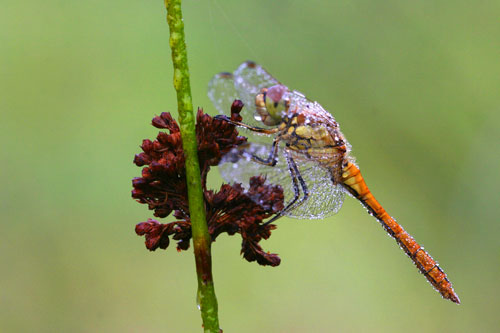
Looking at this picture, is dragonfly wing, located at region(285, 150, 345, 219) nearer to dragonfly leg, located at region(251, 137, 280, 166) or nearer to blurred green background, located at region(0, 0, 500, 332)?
dragonfly leg, located at region(251, 137, 280, 166)

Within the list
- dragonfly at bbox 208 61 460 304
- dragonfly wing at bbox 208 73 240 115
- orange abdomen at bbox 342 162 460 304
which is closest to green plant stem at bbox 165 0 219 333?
dragonfly at bbox 208 61 460 304

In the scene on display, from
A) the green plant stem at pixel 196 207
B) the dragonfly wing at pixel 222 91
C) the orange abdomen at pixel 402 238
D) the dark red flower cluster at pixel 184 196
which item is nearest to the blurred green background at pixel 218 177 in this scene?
the dragonfly wing at pixel 222 91

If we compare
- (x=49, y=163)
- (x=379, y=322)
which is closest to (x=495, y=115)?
(x=379, y=322)

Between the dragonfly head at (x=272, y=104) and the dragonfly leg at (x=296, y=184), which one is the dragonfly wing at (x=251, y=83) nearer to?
the dragonfly head at (x=272, y=104)

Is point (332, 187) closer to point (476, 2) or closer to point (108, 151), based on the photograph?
point (108, 151)

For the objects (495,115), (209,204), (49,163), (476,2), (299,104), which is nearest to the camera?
(209,204)

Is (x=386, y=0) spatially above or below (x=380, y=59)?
above

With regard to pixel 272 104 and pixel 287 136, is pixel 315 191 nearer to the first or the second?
pixel 287 136

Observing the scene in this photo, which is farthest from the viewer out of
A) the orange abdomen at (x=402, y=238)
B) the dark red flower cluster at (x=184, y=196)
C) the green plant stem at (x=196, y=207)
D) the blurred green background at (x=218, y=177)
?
the blurred green background at (x=218, y=177)
